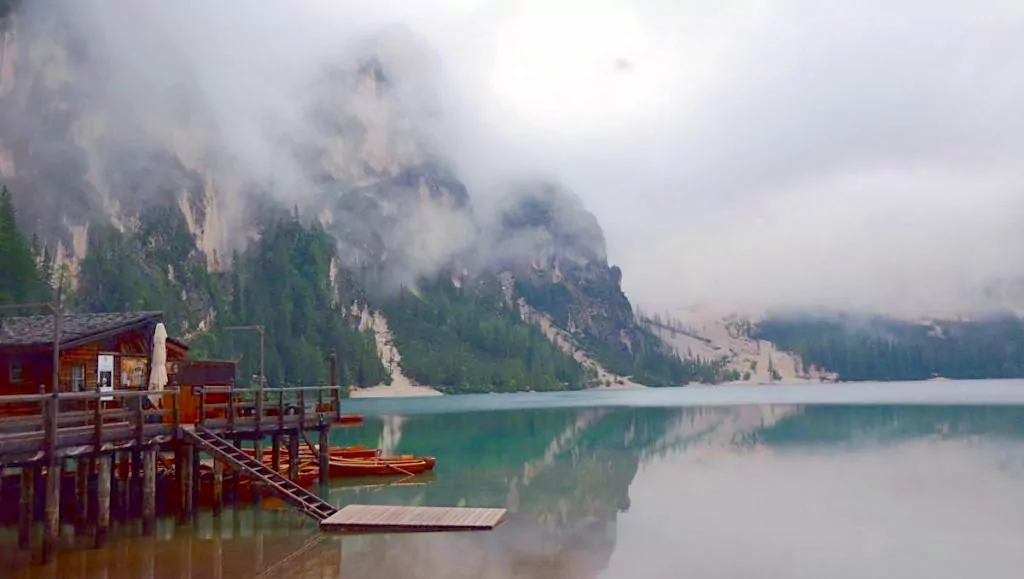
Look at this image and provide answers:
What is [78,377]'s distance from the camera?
118 feet

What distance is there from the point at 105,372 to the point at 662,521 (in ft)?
83.0

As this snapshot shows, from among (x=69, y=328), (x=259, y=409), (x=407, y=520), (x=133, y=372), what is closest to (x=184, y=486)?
(x=259, y=409)

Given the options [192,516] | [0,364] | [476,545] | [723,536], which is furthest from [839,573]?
[0,364]

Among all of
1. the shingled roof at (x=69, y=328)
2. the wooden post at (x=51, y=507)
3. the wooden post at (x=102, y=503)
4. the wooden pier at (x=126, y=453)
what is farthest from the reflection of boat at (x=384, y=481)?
the wooden post at (x=51, y=507)

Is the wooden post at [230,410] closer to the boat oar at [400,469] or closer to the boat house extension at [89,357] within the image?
the boat house extension at [89,357]

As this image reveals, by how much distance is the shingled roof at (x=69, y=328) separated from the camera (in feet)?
112

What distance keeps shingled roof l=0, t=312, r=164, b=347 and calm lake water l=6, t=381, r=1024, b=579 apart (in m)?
7.54

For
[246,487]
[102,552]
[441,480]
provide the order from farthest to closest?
[441,480]
[246,487]
[102,552]

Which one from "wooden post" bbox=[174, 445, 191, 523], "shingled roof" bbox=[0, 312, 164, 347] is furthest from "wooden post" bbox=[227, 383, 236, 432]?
"shingled roof" bbox=[0, 312, 164, 347]

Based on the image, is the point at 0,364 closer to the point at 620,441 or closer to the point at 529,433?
the point at 620,441

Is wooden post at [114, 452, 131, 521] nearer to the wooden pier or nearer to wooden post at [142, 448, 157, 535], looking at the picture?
the wooden pier

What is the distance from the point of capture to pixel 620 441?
81938 millimetres

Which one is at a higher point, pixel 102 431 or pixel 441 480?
pixel 102 431

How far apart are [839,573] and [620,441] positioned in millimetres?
54085
